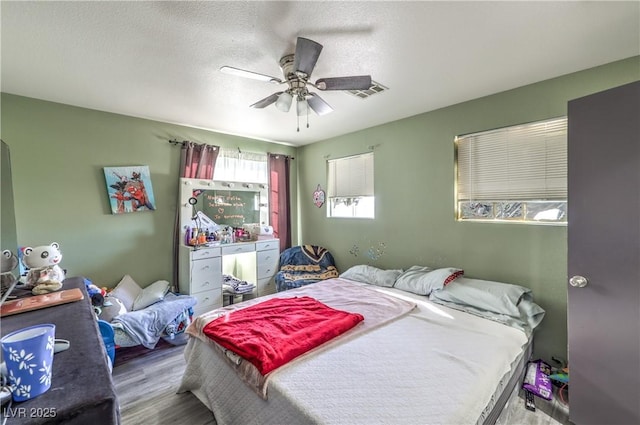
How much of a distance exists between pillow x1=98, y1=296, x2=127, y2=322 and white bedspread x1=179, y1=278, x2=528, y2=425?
3.25 feet

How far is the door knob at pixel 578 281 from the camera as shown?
5.78ft

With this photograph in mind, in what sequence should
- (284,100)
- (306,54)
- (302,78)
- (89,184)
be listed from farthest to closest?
(89,184)
(284,100)
(302,78)
(306,54)

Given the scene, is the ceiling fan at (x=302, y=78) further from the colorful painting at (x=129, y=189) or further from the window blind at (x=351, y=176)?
the colorful painting at (x=129, y=189)

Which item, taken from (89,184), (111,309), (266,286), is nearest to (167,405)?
(111,309)

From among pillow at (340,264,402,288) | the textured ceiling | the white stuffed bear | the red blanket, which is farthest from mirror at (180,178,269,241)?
the red blanket

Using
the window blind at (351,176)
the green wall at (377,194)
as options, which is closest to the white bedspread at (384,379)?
the green wall at (377,194)

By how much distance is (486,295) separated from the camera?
7.79 ft

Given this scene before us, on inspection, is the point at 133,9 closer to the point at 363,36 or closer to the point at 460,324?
the point at 363,36

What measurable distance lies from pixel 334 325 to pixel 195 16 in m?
2.15

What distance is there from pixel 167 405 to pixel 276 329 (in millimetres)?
1032

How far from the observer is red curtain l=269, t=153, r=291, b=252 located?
453cm

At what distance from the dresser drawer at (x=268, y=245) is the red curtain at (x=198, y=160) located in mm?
1179

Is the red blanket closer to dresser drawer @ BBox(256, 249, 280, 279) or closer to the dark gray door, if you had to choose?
the dark gray door

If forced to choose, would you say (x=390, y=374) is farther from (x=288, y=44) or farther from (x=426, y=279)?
(x=288, y=44)
